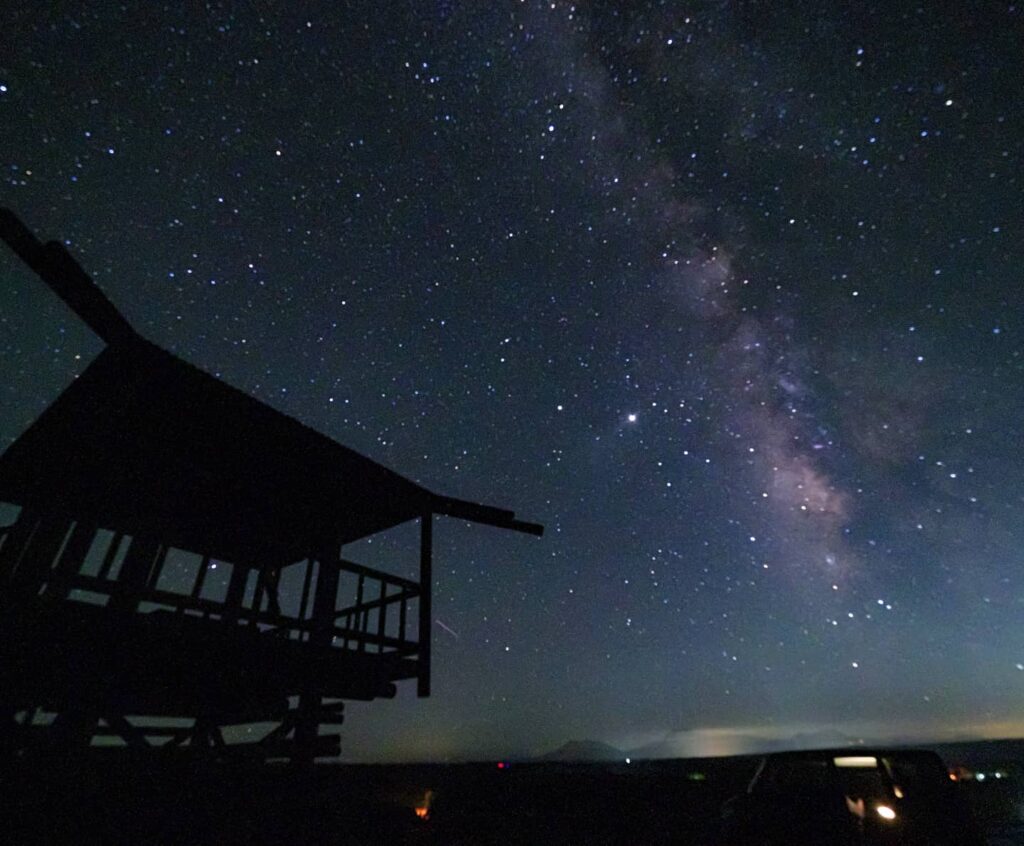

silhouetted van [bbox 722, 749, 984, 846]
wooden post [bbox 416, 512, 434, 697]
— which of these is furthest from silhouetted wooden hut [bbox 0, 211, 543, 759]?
silhouetted van [bbox 722, 749, 984, 846]

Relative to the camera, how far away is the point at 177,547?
9.22m

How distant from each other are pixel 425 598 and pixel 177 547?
482 cm

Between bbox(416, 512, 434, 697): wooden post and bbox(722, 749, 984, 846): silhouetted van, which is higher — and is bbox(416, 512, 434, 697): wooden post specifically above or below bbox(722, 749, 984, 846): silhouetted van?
above

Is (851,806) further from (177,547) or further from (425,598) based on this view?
(177,547)

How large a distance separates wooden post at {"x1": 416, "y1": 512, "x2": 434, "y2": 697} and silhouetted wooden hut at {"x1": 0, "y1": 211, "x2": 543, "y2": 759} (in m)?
0.03

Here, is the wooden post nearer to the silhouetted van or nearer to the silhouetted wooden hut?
the silhouetted wooden hut

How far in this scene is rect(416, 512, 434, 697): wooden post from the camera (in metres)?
7.37

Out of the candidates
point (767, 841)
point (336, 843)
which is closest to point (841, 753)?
point (767, 841)

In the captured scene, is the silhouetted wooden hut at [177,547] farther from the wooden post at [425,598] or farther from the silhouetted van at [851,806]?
the silhouetted van at [851,806]

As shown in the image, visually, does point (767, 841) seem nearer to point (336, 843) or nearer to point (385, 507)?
point (336, 843)

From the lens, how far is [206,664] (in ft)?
18.7

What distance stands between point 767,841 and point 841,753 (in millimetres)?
1340

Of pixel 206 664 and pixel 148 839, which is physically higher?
pixel 206 664

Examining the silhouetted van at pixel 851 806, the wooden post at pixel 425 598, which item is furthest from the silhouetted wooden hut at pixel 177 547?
the silhouetted van at pixel 851 806
